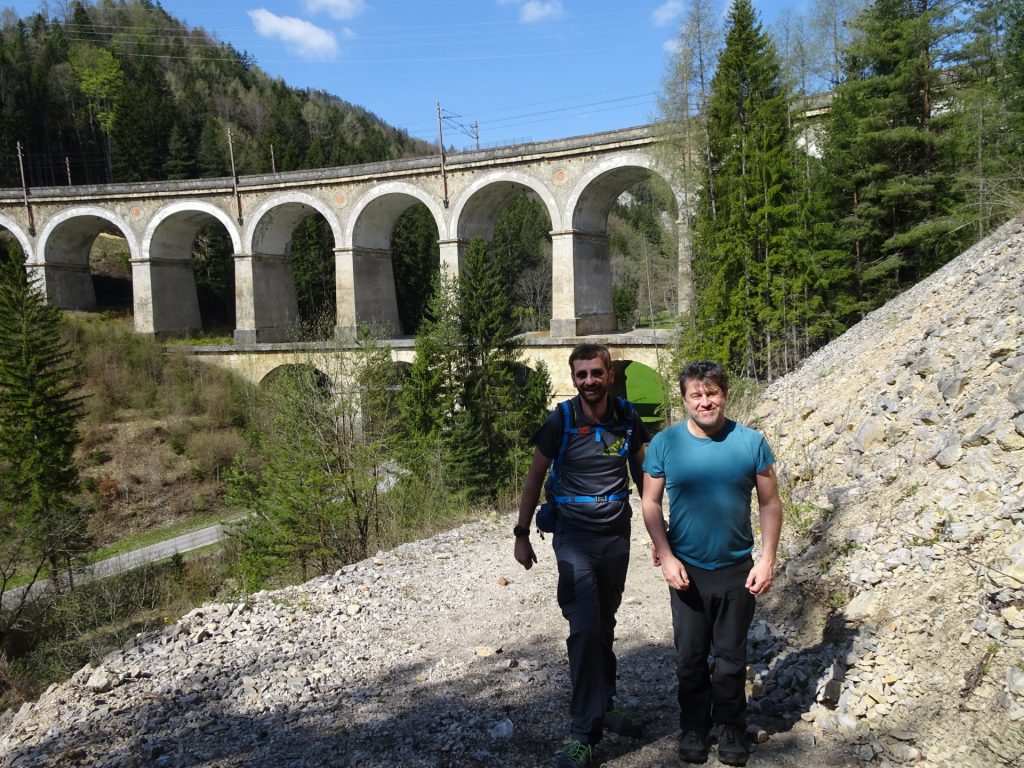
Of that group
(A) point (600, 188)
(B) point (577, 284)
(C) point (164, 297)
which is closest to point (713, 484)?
(B) point (577, 284)

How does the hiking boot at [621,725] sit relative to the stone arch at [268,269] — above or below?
below

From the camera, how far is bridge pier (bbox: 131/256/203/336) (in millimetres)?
28875

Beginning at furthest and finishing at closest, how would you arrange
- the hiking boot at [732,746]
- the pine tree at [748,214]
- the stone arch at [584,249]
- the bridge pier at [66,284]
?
the bridge pier at [66,284], the stone arch at [584,249], the pine tree at [748,214], the hiking boot at [732,746]

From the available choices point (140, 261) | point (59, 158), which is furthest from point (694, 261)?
point (59, 158)

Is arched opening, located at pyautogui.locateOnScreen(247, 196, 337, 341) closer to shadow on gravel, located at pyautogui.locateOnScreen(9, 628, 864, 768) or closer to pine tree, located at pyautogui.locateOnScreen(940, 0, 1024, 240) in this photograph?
pine tree, located at pyautogui.locateOnScreen(940, 0, 1024, 240)

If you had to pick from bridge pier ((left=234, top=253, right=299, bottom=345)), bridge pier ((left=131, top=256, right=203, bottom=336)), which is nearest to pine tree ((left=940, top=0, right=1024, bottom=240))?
bridge pier ((left=234, top=253, right=299, bottom=345))

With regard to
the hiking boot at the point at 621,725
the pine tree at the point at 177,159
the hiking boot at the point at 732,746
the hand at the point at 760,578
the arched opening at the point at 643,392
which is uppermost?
the pine tree at the point at 177,159

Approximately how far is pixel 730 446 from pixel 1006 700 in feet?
4.32

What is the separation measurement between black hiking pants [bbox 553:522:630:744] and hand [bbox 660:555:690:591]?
28 centimetres

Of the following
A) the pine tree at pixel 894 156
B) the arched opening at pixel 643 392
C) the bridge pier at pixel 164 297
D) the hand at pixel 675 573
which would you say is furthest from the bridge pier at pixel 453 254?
the hand at pixel 675 573

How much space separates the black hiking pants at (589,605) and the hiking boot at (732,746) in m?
0.48

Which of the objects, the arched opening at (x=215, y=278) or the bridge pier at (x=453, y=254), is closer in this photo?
the bridge pier at (x=453, y=254)

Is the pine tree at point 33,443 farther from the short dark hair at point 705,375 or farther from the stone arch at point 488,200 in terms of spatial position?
the short dark hair at point 705,375

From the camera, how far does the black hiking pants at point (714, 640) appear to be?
2.72m
